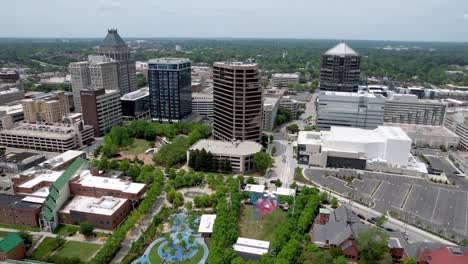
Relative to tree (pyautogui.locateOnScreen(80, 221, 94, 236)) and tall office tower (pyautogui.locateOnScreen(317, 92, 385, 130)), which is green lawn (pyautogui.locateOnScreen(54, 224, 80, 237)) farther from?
tall office tower (pyautogui.locateOnScreen(317, 92, 385, 130))

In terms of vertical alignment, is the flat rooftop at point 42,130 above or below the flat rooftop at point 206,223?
above

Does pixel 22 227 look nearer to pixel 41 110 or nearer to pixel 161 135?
pixel 161 135

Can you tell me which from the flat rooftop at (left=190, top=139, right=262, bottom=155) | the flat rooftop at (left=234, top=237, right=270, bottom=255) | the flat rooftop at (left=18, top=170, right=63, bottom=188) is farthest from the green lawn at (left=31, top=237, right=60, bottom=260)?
the flat rooftop at (left=190, top=139, right=262, bottom=155)

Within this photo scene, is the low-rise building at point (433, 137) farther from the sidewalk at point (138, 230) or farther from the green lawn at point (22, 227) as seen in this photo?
the green lawn at point (22, 227)

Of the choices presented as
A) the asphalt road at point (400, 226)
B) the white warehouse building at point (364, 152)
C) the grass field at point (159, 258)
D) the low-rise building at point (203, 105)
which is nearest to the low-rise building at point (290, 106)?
the low-rise building at point (203, 105)

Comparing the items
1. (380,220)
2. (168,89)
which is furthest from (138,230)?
(168,89)

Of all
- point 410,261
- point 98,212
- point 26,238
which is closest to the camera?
point 410,261
